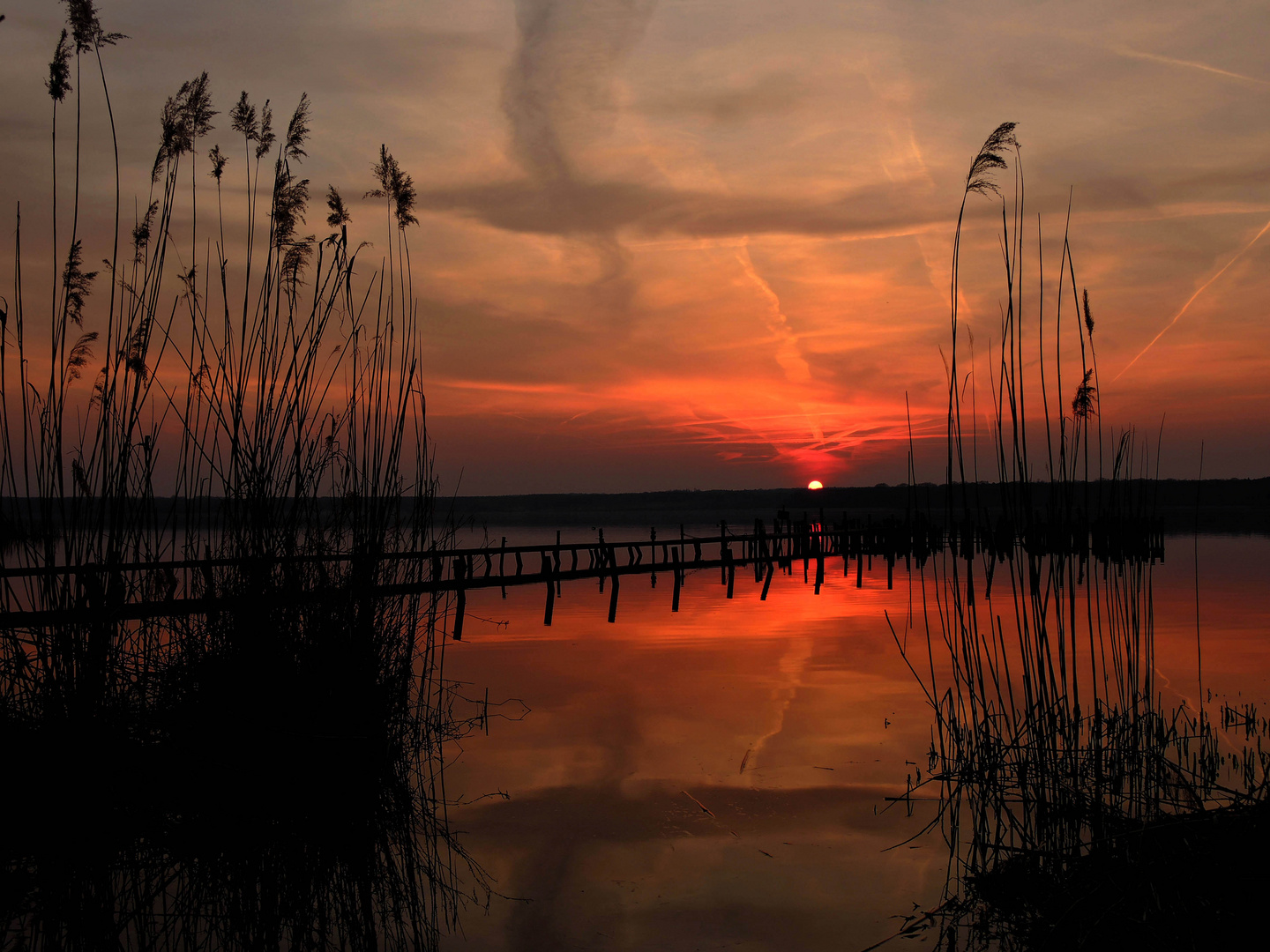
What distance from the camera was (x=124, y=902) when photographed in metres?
3.70

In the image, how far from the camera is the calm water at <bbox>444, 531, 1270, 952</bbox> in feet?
14.2

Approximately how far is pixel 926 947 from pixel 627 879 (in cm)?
157

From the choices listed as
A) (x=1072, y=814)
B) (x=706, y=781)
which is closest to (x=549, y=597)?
(x=706, y=781)

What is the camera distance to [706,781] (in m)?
6.38

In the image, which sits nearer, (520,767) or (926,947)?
(926,947)

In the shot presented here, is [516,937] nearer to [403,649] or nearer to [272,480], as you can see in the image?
[403,649]

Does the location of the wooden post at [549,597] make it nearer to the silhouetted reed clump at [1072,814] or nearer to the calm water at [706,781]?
the calm water at [706,781]

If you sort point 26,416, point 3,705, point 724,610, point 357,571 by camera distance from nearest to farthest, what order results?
point 3,705 → point 26,416 → point 357,571 → point 724,610

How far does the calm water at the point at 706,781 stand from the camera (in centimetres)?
434

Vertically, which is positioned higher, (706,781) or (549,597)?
(549,597)

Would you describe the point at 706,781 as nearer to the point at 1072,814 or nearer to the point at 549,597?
the point at 1072,814

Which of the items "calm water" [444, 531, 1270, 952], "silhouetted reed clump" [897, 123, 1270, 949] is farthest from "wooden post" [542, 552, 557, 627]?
"silhouetted reed clump" [897, 123, 1270, 949]

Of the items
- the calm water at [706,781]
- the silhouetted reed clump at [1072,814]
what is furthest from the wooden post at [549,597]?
the silhouetted reed clump at [1072,814]

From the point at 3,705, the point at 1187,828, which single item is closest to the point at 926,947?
the point at 1187,828
